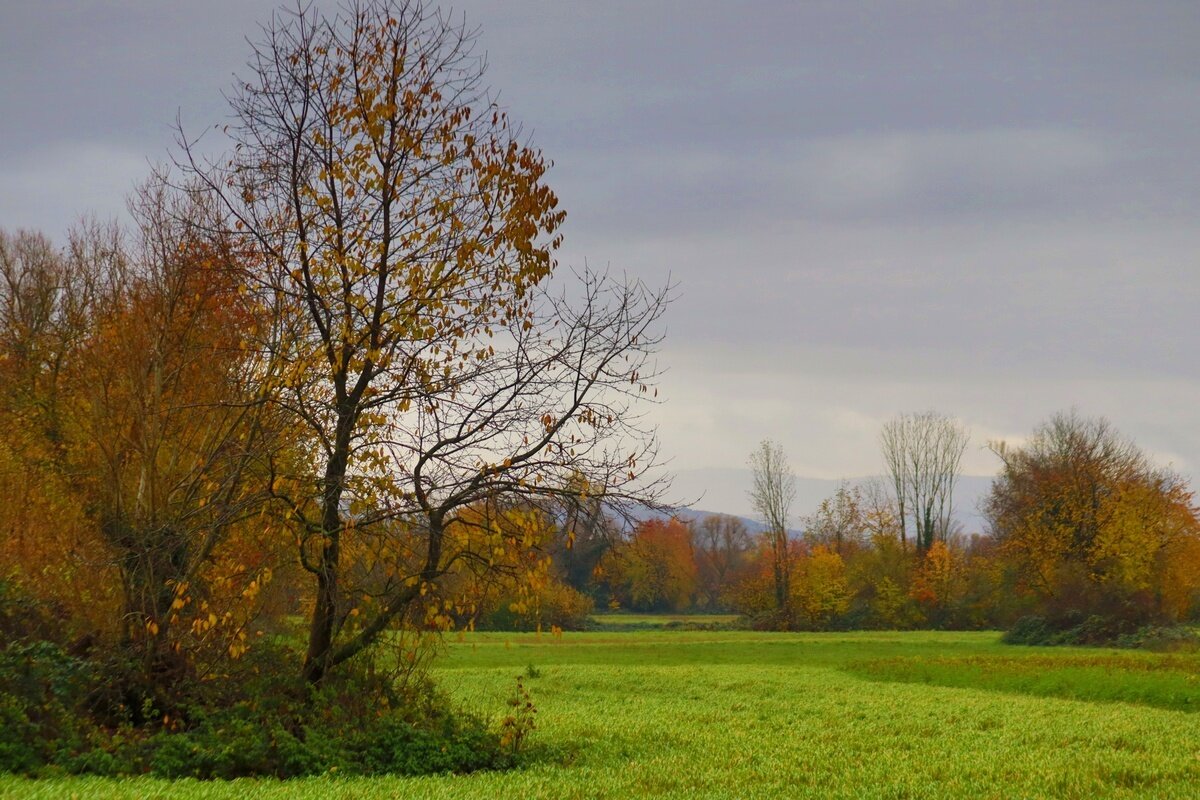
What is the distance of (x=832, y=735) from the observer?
→ 17.7 metres

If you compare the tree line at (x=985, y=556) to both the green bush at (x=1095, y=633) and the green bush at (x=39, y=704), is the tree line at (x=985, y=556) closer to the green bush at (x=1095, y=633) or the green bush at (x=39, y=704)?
the green bush at (x=1095, y=633)

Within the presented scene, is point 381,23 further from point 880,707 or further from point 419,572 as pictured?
point 880,707

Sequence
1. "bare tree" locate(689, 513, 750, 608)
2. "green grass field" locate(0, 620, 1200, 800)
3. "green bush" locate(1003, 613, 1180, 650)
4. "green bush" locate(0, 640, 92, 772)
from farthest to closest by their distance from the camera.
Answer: "bare tree" locate(689, 513, 750, 608)
"green bush" locate(1003, 613, 1180, 650)
"green bush" locate(0, 640, 92, 772)
"green grass field" locate(0, 620, 1200, 800)

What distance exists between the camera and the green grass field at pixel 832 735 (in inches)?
470

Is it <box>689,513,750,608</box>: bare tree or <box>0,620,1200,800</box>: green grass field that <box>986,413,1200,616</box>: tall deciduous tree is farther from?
<box>689,513,750,608</box>: bare tree

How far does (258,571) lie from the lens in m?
13.5

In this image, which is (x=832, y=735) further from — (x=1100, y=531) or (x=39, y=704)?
(x=1100, y=531)

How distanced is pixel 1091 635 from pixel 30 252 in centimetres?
5413

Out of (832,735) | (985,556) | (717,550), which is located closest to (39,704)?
(832,735)

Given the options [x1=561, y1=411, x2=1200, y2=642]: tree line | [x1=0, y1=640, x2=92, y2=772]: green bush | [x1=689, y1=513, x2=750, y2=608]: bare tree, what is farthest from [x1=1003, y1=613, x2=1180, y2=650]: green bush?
[x1=689, y1=513, x2=750, y2=608]: bare tree

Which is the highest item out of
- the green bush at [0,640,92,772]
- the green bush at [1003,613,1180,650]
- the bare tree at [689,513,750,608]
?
the bare tree at [689,513,750,608]

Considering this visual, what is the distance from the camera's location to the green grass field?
1193 centimetres

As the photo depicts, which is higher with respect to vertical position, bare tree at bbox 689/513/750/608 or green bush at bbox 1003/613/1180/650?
bare tree at bbox 689/513/750/608

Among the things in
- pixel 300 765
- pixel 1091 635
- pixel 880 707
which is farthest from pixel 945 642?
pixel 300 765
